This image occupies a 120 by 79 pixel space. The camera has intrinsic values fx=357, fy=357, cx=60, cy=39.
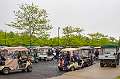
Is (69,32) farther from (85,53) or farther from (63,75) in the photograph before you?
(63,75)

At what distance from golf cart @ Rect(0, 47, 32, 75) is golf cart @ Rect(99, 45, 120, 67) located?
9.45 metres

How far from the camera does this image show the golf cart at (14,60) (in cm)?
2600

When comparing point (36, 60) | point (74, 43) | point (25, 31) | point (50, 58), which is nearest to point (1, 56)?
point (36, 60)

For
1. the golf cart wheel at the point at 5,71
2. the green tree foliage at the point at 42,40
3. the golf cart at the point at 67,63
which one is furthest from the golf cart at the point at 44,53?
the golf cart wheel at the point at 5,71

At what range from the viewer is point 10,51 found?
87.4 feet

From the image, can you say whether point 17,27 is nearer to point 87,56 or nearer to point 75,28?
point 87,56

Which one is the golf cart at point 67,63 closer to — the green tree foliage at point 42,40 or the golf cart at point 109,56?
the golf cart at point 109,56

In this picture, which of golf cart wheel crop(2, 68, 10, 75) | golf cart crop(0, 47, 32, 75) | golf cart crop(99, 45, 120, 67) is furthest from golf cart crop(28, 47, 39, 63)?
golf cart wheel crop(2, 68, 10, 75)

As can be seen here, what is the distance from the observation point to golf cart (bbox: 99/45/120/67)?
35094 mm

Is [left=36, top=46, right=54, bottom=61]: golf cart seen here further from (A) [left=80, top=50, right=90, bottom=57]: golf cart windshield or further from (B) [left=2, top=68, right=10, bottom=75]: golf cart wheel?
(B) [left=2, top=68, right=10, bottom=75]: golf cart wheel

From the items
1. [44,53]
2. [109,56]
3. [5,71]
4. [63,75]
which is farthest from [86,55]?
[5,71]

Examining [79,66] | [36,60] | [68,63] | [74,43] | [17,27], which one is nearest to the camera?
[68,63]

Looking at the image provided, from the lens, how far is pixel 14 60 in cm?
2669

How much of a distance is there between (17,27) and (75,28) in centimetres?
2817
